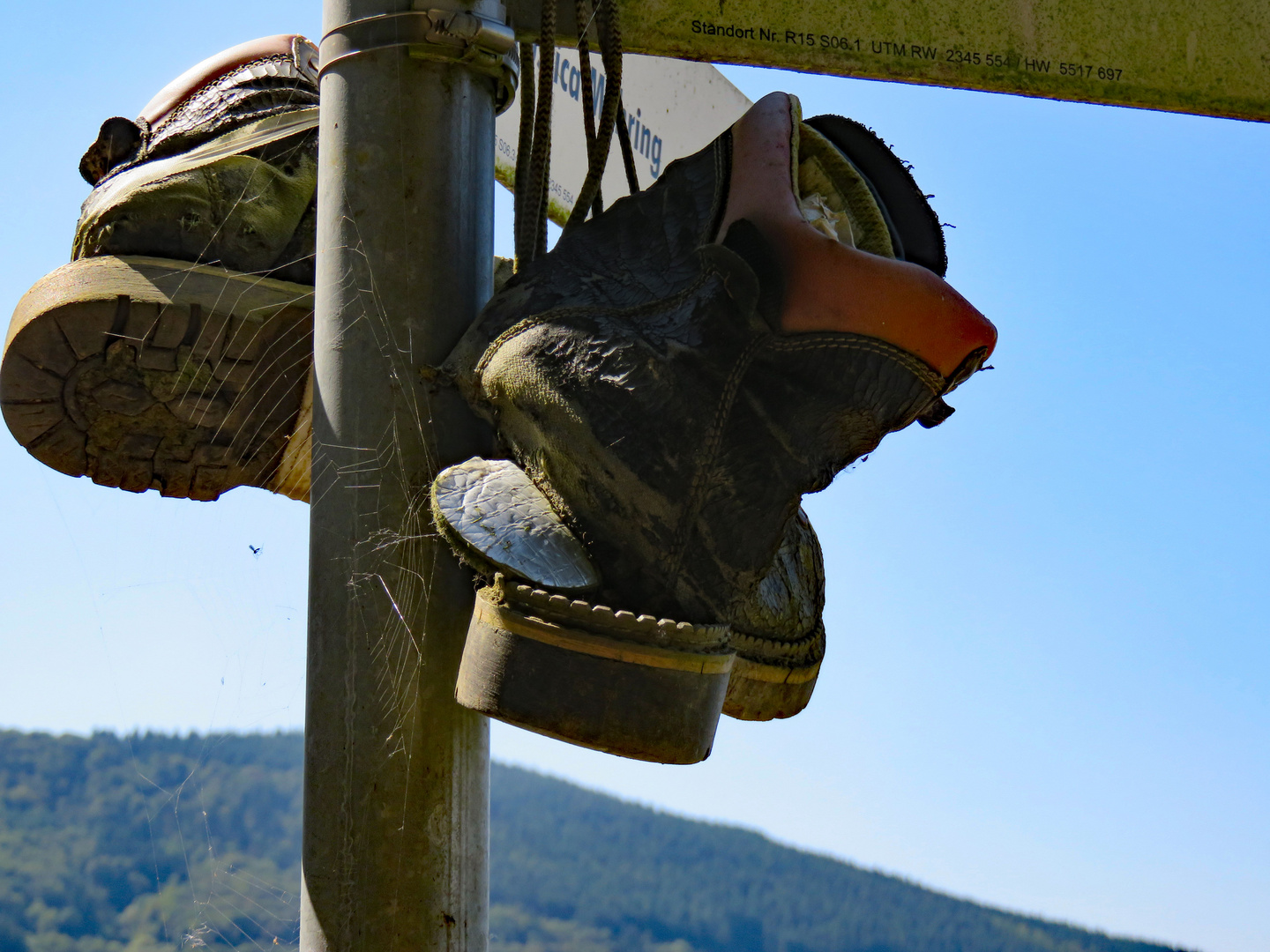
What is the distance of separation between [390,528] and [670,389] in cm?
22

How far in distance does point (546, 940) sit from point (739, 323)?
1400 cm

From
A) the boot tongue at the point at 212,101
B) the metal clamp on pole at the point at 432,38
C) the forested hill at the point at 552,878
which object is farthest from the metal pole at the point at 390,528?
the forested hill at the point at 552,878

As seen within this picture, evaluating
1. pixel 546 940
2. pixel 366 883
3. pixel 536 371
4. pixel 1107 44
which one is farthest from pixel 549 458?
pixel 546 940

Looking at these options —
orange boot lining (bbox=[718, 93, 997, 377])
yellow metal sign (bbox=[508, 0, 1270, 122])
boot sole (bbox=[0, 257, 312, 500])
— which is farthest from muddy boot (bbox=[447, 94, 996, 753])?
boot sole (bbox=[0, 257, 312, 500])

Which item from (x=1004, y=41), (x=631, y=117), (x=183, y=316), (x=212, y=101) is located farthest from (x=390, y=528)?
(x=631, y=117)

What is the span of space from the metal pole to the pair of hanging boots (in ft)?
0.15

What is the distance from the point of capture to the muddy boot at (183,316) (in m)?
0.98

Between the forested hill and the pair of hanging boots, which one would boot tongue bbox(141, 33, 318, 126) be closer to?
the pair of hanging boots

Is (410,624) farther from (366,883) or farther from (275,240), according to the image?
(275,240)

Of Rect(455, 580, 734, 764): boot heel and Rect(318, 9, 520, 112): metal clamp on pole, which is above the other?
Rect(318, 9, 520, 112): metal clamp on pole

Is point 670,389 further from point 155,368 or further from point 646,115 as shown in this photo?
point 646,115

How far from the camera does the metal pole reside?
78 centimetres

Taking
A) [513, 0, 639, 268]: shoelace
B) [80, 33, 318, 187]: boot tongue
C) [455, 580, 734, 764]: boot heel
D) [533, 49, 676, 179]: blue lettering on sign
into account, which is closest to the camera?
[455, 580, 734, 764]: boot heel

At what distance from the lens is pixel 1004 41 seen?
1.01 meters
